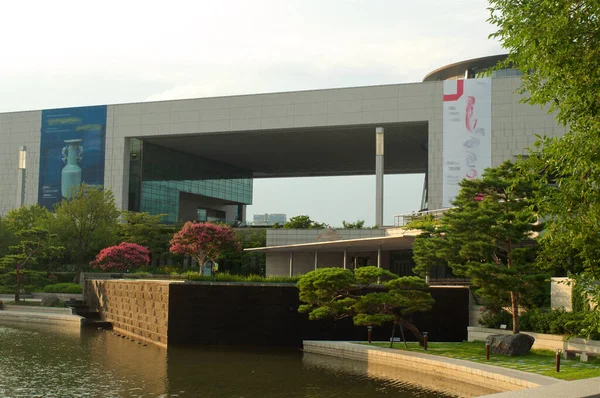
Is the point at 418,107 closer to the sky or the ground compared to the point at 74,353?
closer to the sky

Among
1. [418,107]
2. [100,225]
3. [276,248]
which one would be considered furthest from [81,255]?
[418,107]

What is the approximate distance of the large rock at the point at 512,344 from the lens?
2370 cm

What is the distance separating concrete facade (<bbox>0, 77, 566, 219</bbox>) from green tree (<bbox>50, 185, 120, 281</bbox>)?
397 inches

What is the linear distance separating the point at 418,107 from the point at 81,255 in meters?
30.0

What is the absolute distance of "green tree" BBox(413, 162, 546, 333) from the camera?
25.7m

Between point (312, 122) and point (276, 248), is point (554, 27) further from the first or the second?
point (312, 122)

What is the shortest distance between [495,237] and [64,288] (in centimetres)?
3438

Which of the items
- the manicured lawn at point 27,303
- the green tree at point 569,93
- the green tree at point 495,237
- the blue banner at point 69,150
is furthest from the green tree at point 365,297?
the blue banner at point 69,150

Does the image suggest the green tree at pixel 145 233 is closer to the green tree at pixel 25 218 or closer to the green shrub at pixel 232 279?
the green tree at pixel 25 218

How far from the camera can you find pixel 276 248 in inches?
2079

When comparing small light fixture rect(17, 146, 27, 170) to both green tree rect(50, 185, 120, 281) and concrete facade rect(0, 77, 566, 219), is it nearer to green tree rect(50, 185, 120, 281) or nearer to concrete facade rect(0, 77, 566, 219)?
concrete facade rect(0, 77, 566, 219)

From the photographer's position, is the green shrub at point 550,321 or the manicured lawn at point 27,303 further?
the manicured lawn at point 27,303

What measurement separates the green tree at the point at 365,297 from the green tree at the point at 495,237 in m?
2.31

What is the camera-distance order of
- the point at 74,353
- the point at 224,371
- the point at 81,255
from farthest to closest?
the point at 81,255 → the point at 74,353 → the point at 224,371
